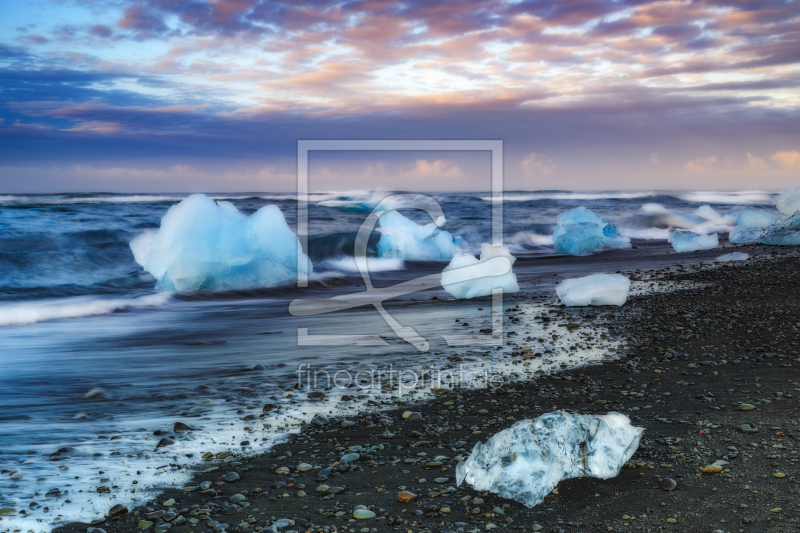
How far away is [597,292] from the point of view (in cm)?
744

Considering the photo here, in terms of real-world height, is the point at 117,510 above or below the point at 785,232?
below

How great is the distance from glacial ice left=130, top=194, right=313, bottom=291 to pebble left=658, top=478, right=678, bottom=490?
8598mm

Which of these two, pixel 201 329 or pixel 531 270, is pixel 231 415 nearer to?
pixel 201 329

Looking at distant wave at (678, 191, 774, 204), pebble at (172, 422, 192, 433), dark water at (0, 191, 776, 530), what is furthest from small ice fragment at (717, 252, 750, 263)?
distant wave at (678, 191, 774, 204)

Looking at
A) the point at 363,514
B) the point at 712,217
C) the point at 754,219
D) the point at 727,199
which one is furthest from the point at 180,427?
the point at 727,199

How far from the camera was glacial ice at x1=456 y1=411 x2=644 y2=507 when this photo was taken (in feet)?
8.76

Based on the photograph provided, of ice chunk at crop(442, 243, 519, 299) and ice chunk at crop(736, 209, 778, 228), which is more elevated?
ice chunk at crop(736, 209, 778, 228)

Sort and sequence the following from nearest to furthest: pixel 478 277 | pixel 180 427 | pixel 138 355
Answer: pixel 180 427, pixel 138 355, pixel 478 277

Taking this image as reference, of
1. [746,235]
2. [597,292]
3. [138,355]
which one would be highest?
[746,235]

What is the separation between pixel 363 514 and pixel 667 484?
4.66ft

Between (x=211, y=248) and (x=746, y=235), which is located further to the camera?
(x=746, y=235)

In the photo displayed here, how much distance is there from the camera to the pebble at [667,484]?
2.68 m

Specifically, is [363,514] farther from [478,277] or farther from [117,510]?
[478,277]

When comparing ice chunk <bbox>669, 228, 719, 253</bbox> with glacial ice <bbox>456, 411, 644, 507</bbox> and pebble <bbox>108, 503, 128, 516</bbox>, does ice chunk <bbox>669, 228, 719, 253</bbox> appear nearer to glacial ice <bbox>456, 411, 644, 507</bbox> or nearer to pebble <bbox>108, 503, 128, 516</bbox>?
glacial ice <bbox>456, 411, 644, 507</bbox>
